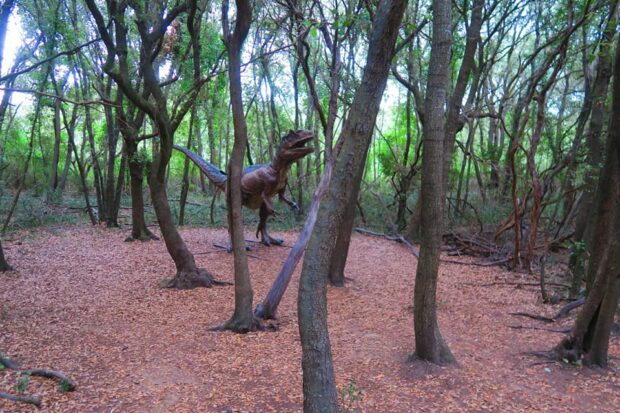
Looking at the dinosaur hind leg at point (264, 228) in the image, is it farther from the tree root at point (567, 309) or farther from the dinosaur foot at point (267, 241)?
the tree root at point (567, 309)

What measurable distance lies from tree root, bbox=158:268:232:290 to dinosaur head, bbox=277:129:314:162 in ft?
9.42

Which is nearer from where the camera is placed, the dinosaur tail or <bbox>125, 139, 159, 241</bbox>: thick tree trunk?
<bbox>125, 139, 159, 241</bbox>: thick tree trunk

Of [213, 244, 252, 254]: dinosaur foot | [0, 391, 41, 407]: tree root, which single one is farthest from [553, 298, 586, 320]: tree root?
[213, 244, 252, 254]: dinosaur foot

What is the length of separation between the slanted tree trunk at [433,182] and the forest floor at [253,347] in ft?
1.11

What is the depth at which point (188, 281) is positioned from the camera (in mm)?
6984

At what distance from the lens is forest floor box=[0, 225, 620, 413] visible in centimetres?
372

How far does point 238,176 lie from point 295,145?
370cm

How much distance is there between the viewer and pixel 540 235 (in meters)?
11.2

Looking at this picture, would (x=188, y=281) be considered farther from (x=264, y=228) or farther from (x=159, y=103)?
(x=264, y=228)

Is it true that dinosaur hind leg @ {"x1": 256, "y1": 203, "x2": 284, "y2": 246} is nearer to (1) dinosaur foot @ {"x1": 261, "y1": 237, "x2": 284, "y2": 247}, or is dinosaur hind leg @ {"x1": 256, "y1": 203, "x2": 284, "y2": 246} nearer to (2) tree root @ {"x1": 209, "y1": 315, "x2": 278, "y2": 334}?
(1) dinosaur foot @ {"x1": 261, "y1": 237, "x2": 284, "y2": 247}

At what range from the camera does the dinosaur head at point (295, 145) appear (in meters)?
8.52

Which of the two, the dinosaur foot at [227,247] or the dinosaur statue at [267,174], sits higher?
the dinosaur statue at [267,174]

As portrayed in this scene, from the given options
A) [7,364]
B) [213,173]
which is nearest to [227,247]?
[213,173]

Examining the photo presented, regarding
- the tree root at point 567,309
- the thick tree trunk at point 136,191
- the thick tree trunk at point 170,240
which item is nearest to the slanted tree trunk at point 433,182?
the tree root at point 567,309
